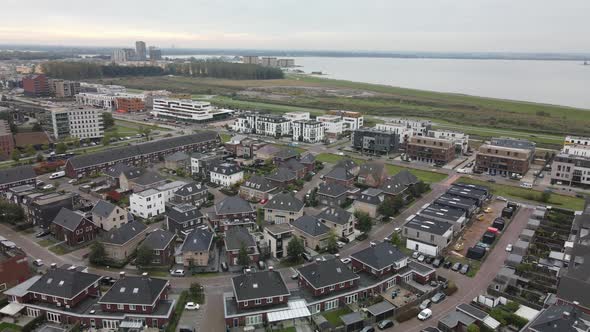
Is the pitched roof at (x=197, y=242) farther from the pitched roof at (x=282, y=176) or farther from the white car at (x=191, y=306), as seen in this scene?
the pitched roof at (x=282, y=176)

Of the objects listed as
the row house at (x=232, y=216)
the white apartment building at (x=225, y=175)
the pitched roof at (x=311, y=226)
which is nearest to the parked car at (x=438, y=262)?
the pitched roof at (x=311, y=226)

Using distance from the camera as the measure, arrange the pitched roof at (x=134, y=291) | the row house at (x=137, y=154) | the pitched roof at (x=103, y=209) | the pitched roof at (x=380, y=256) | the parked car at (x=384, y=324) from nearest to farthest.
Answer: the parked car at (x=384, y=324) < the pitched roof at (x=134, y=291) < the pitched roof at (x=380, y=256) < the pitched roof at (x=103, y=209) < the row house at (x=137, y=154)

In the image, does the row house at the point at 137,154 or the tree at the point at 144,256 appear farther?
the row house at the point at 137,154

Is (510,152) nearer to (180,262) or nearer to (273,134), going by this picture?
(273,134)

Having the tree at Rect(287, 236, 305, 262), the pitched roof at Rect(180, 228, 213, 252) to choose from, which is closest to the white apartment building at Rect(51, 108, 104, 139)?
the pitched roof at Rect(180, 228, 213, 252)

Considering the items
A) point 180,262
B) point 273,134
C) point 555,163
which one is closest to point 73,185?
point 180,262

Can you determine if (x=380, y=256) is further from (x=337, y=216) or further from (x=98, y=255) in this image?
(x=98, y=255)
